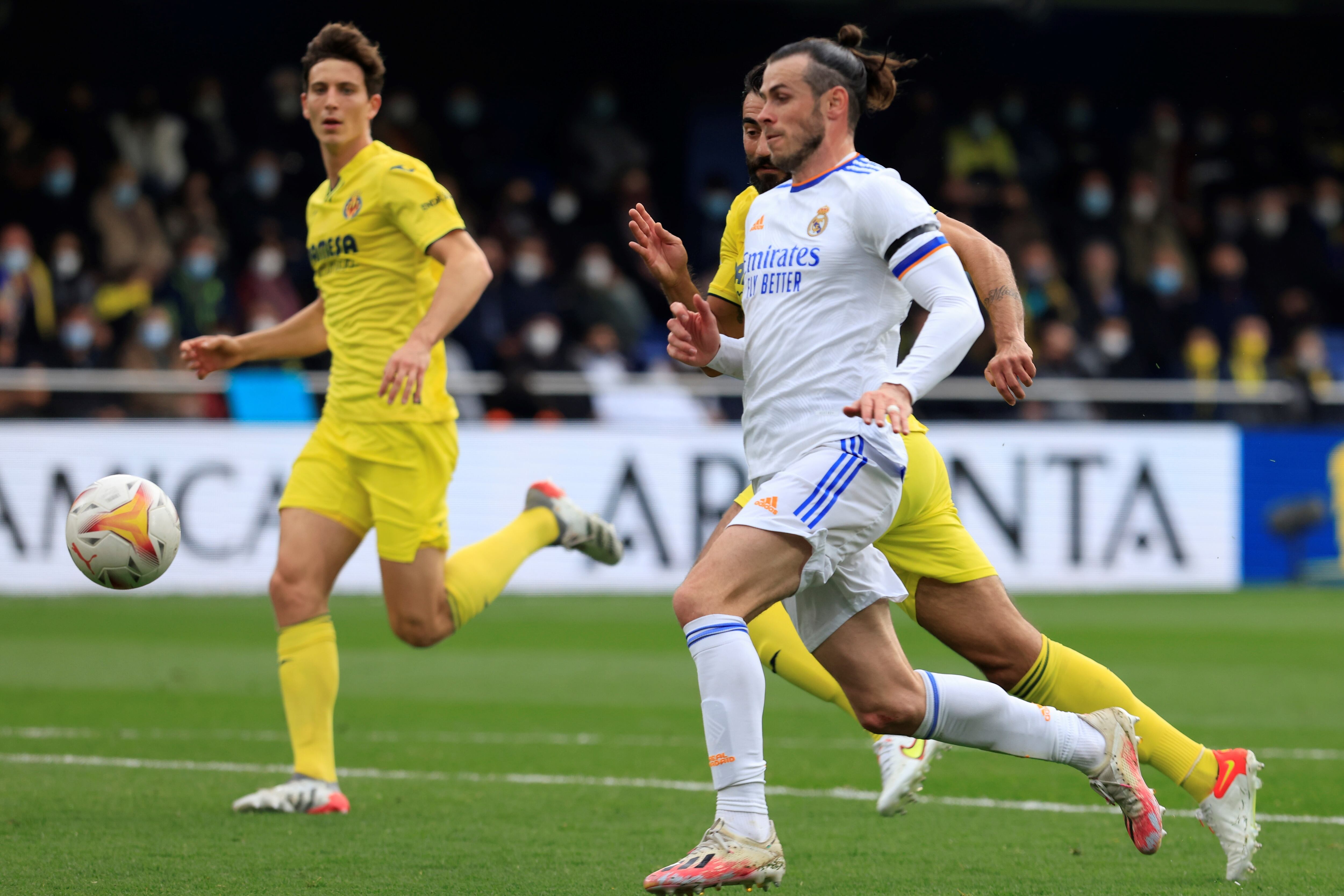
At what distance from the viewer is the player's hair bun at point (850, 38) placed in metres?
4.60

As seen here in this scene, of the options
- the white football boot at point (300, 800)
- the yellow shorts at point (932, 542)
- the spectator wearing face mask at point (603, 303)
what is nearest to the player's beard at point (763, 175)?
the yellow shorts at point (932, 542)

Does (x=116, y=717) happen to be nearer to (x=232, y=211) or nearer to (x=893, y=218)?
(x=893, y=218)

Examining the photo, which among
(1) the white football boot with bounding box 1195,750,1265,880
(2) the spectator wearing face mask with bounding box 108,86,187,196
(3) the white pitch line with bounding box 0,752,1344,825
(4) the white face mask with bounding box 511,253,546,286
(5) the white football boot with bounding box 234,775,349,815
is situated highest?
(2) the spectator wearing face mask with bounding box 108,86,187,196

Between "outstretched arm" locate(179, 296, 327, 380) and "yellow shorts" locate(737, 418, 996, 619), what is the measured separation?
2.60m

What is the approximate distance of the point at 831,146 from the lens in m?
4.38

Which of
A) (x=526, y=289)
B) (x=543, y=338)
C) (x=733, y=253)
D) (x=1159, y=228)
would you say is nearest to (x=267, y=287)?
(x=526, y=289)

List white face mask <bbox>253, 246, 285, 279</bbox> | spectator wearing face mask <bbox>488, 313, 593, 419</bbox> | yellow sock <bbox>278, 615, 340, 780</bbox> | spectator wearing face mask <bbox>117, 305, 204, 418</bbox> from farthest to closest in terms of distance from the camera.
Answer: white face mask <bbox>253, 246, 285, 279</bbox>, spectator wearing face mask <bbox>488, 313, 593, 419</bbox>, spectator wearing face mask <bbox>117, 305, 204, 418</bbox>, yellow sock <bbox>278, 615, 340, 780</bbox>

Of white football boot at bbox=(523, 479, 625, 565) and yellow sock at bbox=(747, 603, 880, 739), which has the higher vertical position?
white football boot at bbox=(523, 479, 625, 565)

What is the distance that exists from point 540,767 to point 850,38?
10.6ft

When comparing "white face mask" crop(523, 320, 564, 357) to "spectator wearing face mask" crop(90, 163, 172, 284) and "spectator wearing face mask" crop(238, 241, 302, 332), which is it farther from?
"spectator wearing face mask" crop(90, 163, 172, 284)

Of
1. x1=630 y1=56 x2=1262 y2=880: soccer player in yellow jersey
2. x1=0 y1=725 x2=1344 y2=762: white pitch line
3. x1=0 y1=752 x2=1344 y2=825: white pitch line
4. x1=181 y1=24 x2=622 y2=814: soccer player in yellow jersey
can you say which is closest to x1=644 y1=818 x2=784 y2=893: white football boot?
x1=630 y1=56 x2=1262 y2=880: soccer player in yellow jersey

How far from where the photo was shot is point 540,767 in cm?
659

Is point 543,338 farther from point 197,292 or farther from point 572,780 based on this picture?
point 572,780

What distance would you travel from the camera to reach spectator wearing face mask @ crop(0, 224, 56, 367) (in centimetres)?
1491
